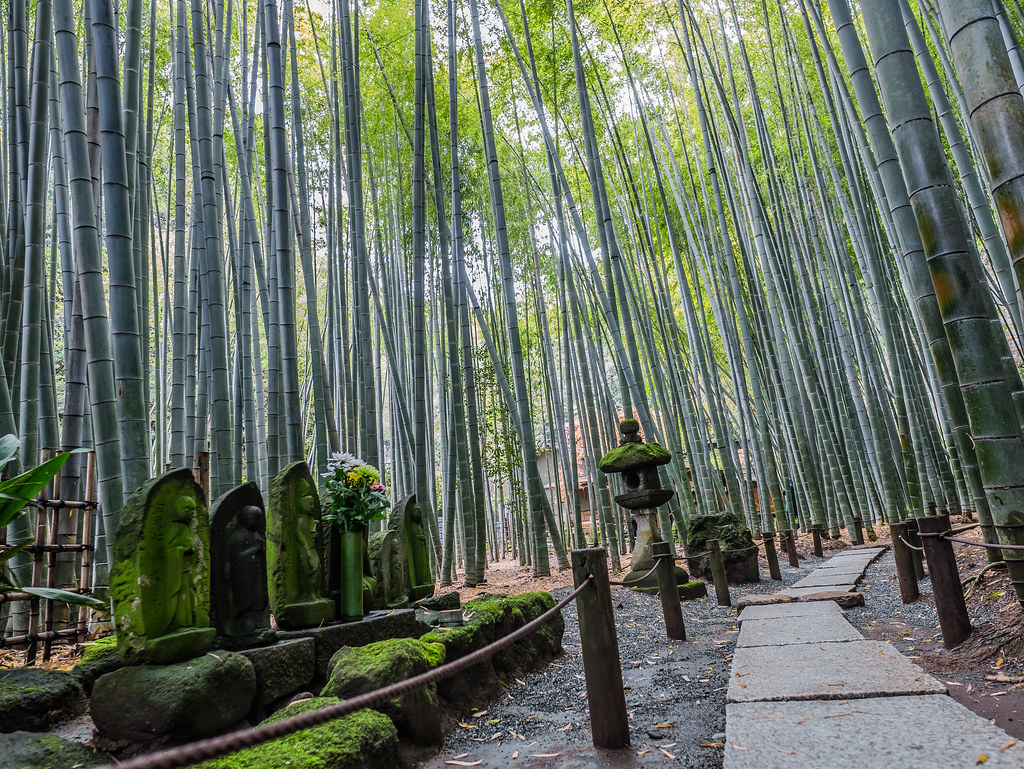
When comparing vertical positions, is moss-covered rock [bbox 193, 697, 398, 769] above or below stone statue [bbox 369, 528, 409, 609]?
below

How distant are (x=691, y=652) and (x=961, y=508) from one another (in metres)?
4.67

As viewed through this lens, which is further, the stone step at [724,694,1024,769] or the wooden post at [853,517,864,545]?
the wooden post at [853,517,864,545]

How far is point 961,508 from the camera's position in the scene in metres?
5.89

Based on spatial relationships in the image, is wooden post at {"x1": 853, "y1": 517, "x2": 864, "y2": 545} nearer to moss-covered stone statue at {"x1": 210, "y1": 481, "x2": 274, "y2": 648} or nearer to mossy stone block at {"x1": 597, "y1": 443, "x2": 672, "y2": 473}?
mossy stone block at {"x1": 597, "y1": 443, "x2": 672, "y2": 473}

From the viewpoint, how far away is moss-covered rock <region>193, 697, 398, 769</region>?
4.27 feet

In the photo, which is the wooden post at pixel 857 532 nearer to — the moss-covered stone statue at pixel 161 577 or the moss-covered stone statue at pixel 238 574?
the moss-covered stone statue at pixel 238 574

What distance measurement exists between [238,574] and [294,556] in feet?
1.03

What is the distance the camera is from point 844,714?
4.90 feet

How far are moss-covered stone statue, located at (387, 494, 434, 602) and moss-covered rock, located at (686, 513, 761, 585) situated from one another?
2518 mm

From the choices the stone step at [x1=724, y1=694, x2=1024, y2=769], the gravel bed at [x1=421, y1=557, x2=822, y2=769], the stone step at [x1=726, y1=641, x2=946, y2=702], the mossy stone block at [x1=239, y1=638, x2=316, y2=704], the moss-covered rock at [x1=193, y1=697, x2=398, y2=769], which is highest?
the mossy stone block at [x1=239, y1=638, x2=316, y2=704]

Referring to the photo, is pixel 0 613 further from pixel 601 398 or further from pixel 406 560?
pixel 601 398

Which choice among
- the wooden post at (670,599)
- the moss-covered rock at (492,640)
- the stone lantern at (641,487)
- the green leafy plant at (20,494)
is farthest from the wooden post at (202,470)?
the stone lantern at (641,487)

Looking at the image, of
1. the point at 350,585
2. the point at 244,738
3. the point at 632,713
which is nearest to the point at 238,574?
the point at 350,585

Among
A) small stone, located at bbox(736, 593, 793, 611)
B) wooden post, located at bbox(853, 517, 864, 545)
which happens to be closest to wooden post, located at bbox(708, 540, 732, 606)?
small stone, located at bbox(736, 593, 793, 611)
